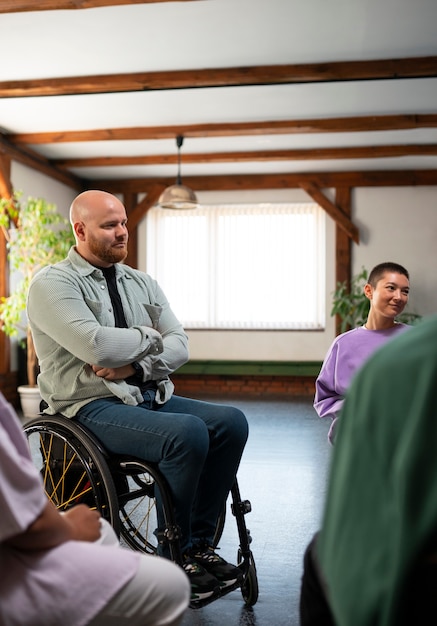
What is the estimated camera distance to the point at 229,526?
11.1 ft

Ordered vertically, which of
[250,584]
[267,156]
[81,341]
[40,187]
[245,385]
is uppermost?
[267,156]

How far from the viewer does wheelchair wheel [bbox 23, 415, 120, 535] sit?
2.12 metres

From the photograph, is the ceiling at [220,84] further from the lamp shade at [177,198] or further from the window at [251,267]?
the window at [251,267]

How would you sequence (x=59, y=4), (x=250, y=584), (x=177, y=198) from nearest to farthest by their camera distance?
1. (x=250, y=584)
2. (x=59, y=4)
3. (x=177, y=198)

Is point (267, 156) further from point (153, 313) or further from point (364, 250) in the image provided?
point (153, 313)

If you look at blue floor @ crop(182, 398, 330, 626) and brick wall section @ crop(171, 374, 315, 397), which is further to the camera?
brick wall section @ crop(171, 374, 315, 397)

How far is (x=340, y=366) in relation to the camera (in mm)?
2811

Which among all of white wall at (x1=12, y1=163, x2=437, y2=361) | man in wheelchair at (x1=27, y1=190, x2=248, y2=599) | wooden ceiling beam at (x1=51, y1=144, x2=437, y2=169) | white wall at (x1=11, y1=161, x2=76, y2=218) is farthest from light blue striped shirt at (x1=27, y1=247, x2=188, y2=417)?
white wall at (x1=12, y1=163, x2=437, y2=361)

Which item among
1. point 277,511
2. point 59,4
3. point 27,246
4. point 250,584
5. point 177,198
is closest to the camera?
point 250,584

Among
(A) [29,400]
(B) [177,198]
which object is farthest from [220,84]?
(A) [29,400]

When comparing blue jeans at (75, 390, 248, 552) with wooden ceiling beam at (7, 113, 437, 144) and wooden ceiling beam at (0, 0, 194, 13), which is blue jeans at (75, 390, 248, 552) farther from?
wooden ceiling beam at (7, 113, 437, 144)

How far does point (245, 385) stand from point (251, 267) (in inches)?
60.0

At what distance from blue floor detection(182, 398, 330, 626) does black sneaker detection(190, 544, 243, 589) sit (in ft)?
0.62

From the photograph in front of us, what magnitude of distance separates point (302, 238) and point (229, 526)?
5942mm
